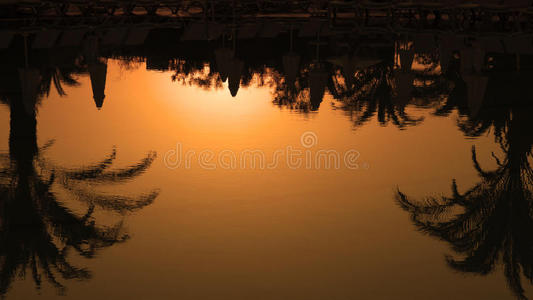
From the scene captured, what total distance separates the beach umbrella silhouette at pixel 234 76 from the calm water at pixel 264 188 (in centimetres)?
8

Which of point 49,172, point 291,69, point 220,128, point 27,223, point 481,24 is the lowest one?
point 27,223

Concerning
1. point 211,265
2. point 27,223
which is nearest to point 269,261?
point 211,265

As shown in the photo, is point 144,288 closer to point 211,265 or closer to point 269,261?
point 211,265

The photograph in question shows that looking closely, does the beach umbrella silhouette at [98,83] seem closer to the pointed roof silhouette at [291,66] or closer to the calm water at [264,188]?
the calm water at [264,188]

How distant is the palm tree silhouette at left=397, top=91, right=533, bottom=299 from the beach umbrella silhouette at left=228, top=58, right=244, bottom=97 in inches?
220

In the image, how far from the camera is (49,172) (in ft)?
35.7

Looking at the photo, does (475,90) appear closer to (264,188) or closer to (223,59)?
(223,59)

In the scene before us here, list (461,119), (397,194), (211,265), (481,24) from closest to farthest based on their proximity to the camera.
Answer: (211,265)
(397,194)
(461,119)
(481,24)

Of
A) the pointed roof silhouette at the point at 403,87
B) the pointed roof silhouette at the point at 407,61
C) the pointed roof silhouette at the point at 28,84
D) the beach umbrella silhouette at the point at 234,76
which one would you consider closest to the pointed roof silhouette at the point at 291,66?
the beach umbrella silhouette at the point at 234,76

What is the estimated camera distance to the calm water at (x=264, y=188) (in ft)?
24.9

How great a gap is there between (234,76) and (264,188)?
25.0ft

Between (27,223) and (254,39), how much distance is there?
1698 cm

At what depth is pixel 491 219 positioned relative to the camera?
9.46m

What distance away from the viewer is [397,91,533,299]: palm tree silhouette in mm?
8117
